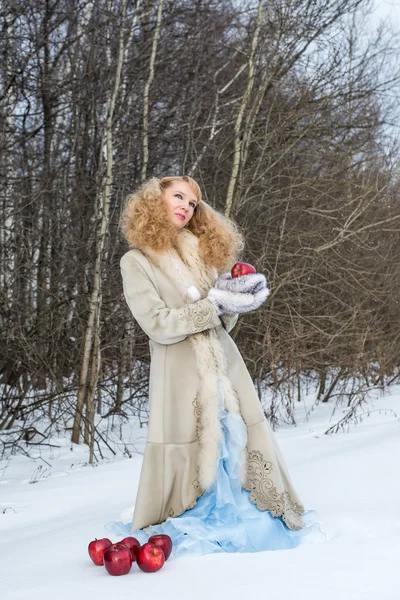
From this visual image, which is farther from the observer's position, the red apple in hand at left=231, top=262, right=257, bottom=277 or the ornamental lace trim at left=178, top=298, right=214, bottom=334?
the red apple in hand at left=231, top=262, right=257, bottom=277

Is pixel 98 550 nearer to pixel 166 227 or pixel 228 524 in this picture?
pixel 228 524

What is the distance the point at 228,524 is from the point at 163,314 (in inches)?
38.9

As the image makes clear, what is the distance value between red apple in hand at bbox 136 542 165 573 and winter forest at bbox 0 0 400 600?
3799 millimetres

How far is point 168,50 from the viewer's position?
1020 cm

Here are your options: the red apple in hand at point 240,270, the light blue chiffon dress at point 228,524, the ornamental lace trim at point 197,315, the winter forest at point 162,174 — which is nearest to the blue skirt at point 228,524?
the light blue chiffon dress at point 228,524

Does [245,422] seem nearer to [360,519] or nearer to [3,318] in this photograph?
[360,519]

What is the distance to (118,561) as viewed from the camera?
3.04 meters

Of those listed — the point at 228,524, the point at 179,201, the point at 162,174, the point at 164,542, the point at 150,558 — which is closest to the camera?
the point at 150,558

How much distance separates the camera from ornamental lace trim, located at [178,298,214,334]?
11.5ft

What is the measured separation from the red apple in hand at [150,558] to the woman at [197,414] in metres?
0.32

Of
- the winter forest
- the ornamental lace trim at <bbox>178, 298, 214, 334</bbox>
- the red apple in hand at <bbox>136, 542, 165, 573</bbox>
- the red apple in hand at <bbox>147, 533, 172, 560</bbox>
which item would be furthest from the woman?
the winter forest

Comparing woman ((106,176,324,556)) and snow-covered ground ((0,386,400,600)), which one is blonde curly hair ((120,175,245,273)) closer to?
woman ((106,176,324,556))

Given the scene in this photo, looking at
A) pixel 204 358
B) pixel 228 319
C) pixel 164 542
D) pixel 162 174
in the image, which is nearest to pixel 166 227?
pixel 228 319

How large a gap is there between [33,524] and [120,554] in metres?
1.76
